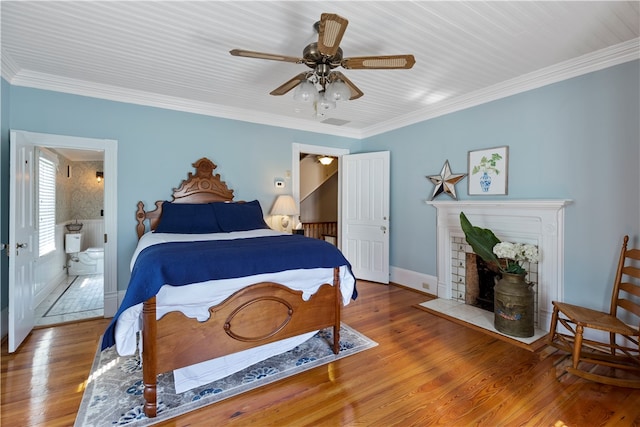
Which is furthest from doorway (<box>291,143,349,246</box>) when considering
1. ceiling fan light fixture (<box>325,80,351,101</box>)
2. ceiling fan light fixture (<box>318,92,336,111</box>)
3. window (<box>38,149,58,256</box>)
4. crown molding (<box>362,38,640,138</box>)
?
window (<box>38,149,58,256</box>)

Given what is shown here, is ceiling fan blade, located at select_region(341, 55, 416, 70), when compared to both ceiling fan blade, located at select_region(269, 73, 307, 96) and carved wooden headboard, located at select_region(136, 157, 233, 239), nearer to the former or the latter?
ceiling fan blade, located at select_region(269, 73, 307, 96)

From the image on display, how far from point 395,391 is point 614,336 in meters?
1.95

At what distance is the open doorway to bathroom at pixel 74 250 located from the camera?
3555mm

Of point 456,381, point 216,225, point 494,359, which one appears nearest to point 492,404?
point 456,381

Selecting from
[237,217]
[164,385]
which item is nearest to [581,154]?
[237,217]

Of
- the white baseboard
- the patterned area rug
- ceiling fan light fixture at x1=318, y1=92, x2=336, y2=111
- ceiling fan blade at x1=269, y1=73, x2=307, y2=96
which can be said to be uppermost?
ceiling fan blade at x1=269, y1=73, x2=307, y2=96

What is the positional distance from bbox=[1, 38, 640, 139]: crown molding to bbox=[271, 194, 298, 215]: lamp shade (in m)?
1.14

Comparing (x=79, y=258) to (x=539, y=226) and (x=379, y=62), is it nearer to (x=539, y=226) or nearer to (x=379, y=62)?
(x=379, y=62)

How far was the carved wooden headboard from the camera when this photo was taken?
360 centimetres

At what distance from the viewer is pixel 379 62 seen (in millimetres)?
1995

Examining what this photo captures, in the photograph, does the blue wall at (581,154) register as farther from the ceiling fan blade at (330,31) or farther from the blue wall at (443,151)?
the ceiling fan blade at (330,31)

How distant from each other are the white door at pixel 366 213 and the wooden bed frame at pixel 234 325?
7.38 ft

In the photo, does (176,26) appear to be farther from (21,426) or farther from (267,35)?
(21,426)

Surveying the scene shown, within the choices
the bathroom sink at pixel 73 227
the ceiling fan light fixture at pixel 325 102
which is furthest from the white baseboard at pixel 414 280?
the bathroom sink at pixel 73 227
